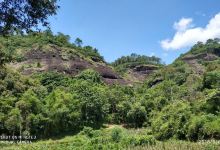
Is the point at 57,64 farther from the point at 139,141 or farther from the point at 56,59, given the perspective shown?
the point at 139,141

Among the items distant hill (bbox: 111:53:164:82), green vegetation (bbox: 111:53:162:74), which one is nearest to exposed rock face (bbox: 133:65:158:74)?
distant hill (bbox: 111:53:164:82)

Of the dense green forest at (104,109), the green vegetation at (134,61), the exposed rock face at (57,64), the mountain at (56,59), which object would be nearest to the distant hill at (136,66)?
the green vegetation at (134,61)

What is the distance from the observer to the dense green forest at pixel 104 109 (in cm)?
3959

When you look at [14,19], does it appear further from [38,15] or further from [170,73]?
[170,73]

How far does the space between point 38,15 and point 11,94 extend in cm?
4483

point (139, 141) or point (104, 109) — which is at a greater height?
point (104, 109)

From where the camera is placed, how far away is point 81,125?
5306 cm

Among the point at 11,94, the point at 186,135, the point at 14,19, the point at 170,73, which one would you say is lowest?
the point at 186,135

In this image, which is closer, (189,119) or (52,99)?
(189,119)

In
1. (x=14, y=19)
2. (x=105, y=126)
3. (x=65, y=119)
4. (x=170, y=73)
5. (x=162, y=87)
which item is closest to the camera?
(x=14, y=19)

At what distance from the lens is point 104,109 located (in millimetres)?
54719

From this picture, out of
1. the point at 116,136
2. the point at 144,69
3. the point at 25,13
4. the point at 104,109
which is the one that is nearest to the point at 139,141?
the point at 116,136

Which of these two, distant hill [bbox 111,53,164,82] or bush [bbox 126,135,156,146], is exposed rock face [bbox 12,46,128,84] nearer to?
distant hill [bbox 111,53,164,82]

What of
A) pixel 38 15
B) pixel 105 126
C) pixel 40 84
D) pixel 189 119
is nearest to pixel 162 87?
pixel 105 126
